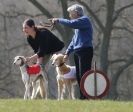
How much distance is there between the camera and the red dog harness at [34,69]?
15888 mm

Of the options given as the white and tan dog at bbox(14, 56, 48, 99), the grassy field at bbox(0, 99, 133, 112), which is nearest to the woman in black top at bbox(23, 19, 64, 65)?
the white and tan dog at bbox(14, 56, 48, 99)

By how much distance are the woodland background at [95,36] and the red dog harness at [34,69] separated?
18526 mm

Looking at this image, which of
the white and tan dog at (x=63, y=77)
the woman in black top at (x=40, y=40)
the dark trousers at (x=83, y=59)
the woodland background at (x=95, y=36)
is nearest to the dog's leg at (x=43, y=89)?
the white and tan dog at (x=63, y=77)

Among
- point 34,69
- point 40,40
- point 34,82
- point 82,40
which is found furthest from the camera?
point 34,82

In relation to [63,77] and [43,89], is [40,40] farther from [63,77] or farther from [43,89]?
[63,77]

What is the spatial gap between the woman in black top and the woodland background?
63.1ft

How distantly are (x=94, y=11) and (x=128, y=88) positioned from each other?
18.6 ft

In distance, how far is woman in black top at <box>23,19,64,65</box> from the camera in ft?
50.1

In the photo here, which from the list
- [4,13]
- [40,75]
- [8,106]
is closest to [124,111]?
[8,106]

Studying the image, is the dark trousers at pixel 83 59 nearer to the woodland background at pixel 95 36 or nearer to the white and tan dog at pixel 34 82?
the white and tan dog at pixel 34 82

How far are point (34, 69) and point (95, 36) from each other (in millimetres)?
21637

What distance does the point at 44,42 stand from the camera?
15.3m

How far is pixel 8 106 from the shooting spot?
1277 centimetres

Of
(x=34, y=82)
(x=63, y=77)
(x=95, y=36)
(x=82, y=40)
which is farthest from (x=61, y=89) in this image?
(x=95, y=36)
